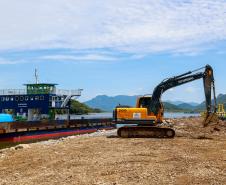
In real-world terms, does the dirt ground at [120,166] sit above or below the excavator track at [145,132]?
below

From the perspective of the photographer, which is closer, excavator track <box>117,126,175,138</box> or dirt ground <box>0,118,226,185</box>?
dirt ground <box>0,118,226,185</box>

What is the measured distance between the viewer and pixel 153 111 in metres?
28.9

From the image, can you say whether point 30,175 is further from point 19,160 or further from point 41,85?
point 41,85

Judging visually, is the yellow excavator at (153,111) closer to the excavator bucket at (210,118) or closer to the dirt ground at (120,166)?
the excavator bucket at (210,118)

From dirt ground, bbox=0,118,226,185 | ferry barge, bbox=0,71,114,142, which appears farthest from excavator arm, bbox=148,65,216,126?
ferry barge, bbox=0,71,114,142

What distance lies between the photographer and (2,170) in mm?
15625

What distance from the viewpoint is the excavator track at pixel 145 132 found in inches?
1046

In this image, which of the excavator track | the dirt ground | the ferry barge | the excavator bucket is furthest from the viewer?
the ferry barge

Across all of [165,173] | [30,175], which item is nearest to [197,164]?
[165,173]

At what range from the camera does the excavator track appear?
26.6 metres

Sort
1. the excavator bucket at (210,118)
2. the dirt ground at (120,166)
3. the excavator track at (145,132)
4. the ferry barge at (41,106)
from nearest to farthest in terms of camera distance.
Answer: the dirt ground at (120,166), the excavator track at (145,132), the excavator bucket at (210,118), the ferry barge at (41,106)

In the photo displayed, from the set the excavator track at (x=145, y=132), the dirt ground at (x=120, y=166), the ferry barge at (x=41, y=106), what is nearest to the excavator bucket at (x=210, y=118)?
the excavator track at (x=145, y=132)

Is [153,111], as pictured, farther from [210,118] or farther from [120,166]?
[120,166]

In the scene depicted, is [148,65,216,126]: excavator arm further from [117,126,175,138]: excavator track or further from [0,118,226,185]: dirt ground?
[0,118,226,185]: dirt ground
